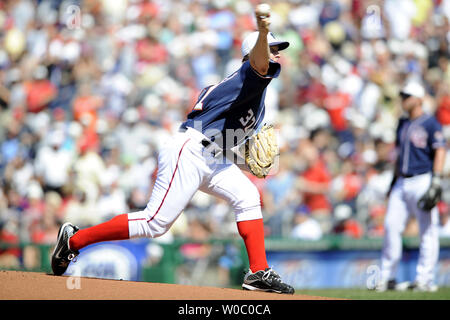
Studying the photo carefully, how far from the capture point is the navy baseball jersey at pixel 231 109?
547 cm

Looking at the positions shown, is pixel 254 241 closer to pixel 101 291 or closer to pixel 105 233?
pixel 105 233

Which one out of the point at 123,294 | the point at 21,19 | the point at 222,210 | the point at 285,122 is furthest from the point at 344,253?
the point at 21,19

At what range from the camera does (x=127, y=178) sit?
38.6 feet

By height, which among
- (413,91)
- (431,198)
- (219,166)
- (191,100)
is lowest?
(431,198)

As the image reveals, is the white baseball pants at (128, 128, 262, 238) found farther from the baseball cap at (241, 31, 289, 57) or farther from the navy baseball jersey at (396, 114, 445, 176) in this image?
the navy baseball jersey at (396, 114, 445, 176)

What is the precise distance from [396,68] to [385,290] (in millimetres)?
7892

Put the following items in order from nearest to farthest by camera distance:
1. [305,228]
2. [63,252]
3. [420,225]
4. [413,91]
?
1. [63,252]
2. [420,225]
3. [413,91]
4. [305,228]

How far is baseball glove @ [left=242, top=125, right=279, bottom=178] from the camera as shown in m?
5.74

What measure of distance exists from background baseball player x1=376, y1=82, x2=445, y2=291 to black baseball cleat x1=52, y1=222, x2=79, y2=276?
4076 millimetres

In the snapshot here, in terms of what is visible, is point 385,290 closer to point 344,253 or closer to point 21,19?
point 344,253

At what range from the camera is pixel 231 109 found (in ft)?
18.2

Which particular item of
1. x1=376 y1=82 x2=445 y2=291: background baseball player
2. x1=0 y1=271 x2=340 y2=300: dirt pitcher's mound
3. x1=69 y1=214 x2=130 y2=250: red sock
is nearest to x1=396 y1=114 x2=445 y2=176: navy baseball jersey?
x1=376 y1=82 x2=445 y2=291: background baseball player

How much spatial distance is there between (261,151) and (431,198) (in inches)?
126

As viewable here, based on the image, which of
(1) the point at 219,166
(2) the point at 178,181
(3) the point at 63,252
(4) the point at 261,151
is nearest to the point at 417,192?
(4) the point at 261,151
